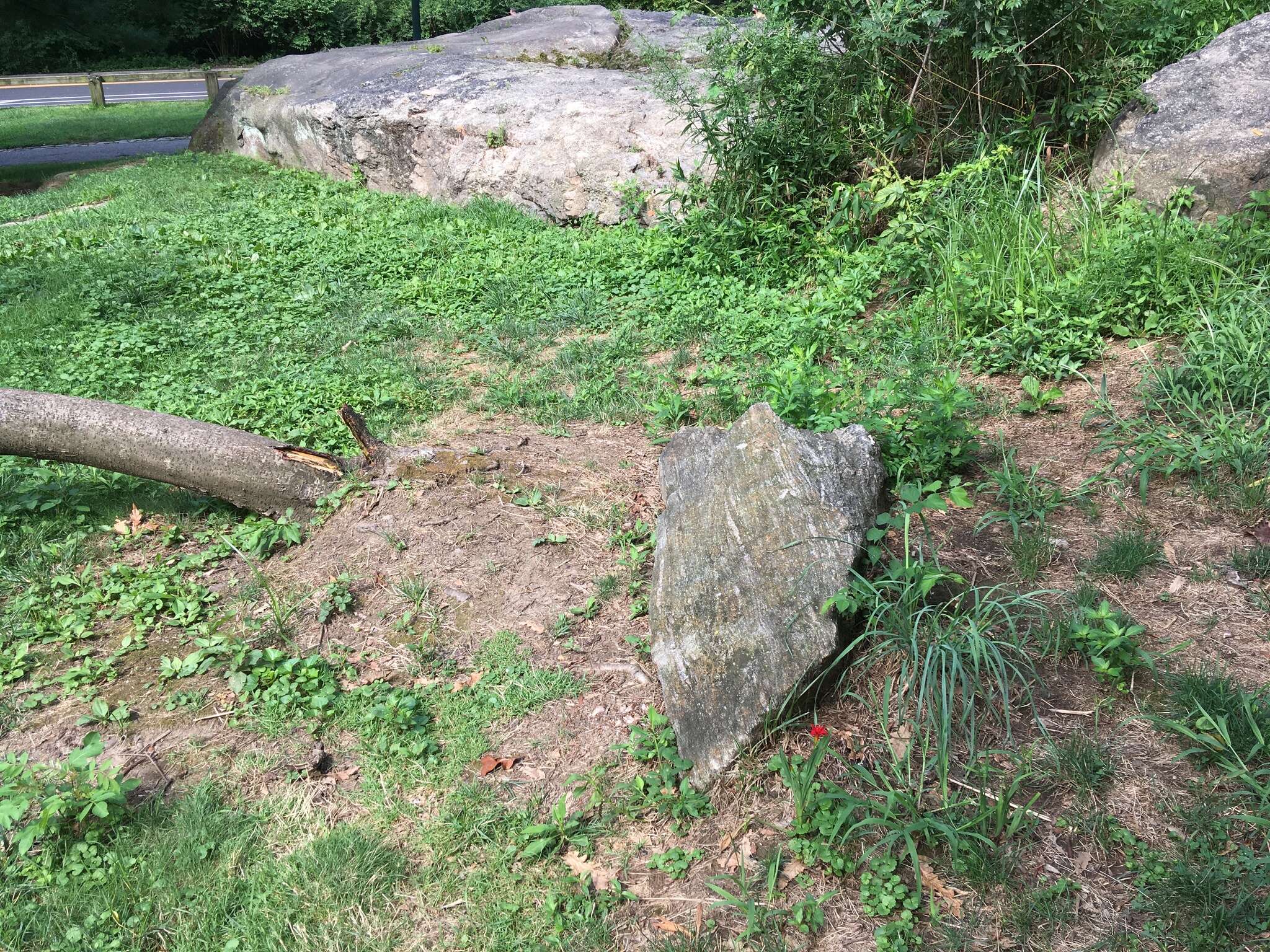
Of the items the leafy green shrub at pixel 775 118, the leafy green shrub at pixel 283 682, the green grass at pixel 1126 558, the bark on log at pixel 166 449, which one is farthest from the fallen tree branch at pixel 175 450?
the leafy green shrub at pixel 775 118

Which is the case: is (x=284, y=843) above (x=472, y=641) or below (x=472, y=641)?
below

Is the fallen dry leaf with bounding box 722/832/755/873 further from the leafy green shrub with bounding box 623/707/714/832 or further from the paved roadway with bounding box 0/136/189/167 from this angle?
the paved roadway with bounding box 0/136/189/167

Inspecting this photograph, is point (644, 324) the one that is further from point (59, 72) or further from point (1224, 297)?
point (59, 72)

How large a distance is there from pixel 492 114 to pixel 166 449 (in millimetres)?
5838

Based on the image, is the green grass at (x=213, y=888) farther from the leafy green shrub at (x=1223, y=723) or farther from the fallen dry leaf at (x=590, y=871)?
the leafy green shrub at (x=1223, y=723)

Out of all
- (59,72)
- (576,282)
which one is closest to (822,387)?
(576,282)

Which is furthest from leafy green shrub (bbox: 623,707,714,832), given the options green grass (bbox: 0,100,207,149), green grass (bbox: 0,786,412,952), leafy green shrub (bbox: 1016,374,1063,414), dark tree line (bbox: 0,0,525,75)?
dark tree line (bbox: 0,0,525,75)

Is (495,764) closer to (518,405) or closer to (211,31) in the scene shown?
(518,405)

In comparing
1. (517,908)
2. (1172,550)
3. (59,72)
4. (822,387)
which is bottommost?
(517,908)

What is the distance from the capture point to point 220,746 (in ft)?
10.1

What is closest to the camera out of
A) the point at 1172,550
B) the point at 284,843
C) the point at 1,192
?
the point at 284,843

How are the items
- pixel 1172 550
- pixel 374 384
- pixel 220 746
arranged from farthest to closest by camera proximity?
pixel 374 384 < pixel 1172 550 < pixel 220 746

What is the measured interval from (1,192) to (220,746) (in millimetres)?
11448

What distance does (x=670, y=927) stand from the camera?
7.91ft
